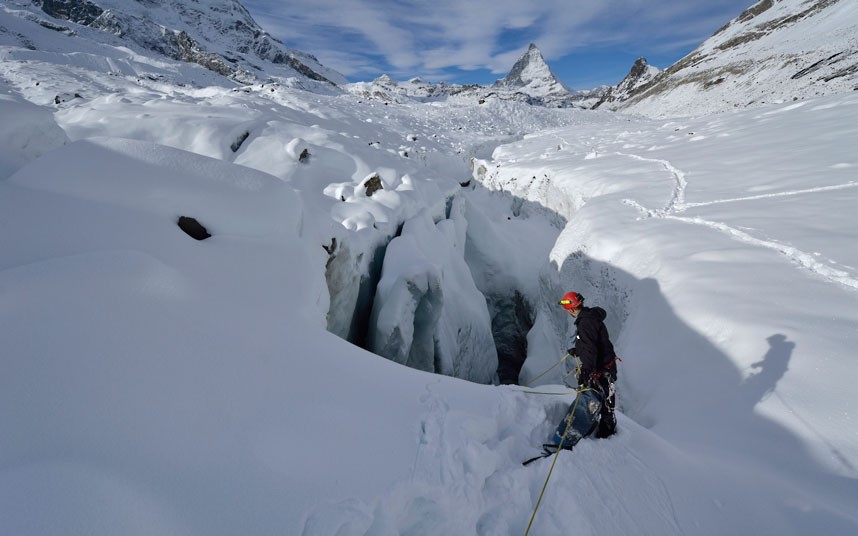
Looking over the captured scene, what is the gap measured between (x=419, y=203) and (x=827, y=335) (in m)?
9.06

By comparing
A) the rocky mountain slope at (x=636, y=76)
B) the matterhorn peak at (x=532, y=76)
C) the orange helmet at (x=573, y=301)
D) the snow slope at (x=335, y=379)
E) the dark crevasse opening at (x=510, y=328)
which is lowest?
the dark crevasse opening at (x=510, y=328)

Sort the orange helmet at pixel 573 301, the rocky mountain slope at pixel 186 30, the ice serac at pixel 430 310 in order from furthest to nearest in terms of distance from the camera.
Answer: the rocky mountain slope at pixel 186 30 → the ice serac at pixel 430 310 → the orange helmet at pixel 573 301

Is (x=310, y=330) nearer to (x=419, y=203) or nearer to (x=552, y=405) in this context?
(x=552, y=405)

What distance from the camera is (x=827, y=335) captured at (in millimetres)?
3732

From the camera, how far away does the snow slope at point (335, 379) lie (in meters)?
2.02

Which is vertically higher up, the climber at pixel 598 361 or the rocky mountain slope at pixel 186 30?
the rocky mountain slope at pixel 186 30

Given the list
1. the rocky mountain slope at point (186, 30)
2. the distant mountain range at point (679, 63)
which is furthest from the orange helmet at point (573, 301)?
the rocky mountain slope at point (186, 30)

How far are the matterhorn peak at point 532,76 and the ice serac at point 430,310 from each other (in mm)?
136632

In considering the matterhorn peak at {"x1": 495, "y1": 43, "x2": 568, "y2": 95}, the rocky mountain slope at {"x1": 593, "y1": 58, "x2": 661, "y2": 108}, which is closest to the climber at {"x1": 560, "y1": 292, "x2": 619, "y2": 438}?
the rocky mountain slope at {"x1": 593, "y1": 58, "x2": 661, "y2": 108}

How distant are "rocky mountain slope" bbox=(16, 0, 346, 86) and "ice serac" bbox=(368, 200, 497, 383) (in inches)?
1810

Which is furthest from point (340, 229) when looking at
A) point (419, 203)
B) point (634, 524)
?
point (634, 524)

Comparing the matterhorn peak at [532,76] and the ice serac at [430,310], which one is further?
the matterhorn peak at [532,76]

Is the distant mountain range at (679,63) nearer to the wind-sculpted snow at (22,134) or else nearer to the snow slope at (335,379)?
the snow slope at (335,379)

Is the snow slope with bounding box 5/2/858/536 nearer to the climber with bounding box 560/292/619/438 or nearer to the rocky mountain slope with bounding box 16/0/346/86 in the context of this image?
the climber with bounding box 560/292/619/438
